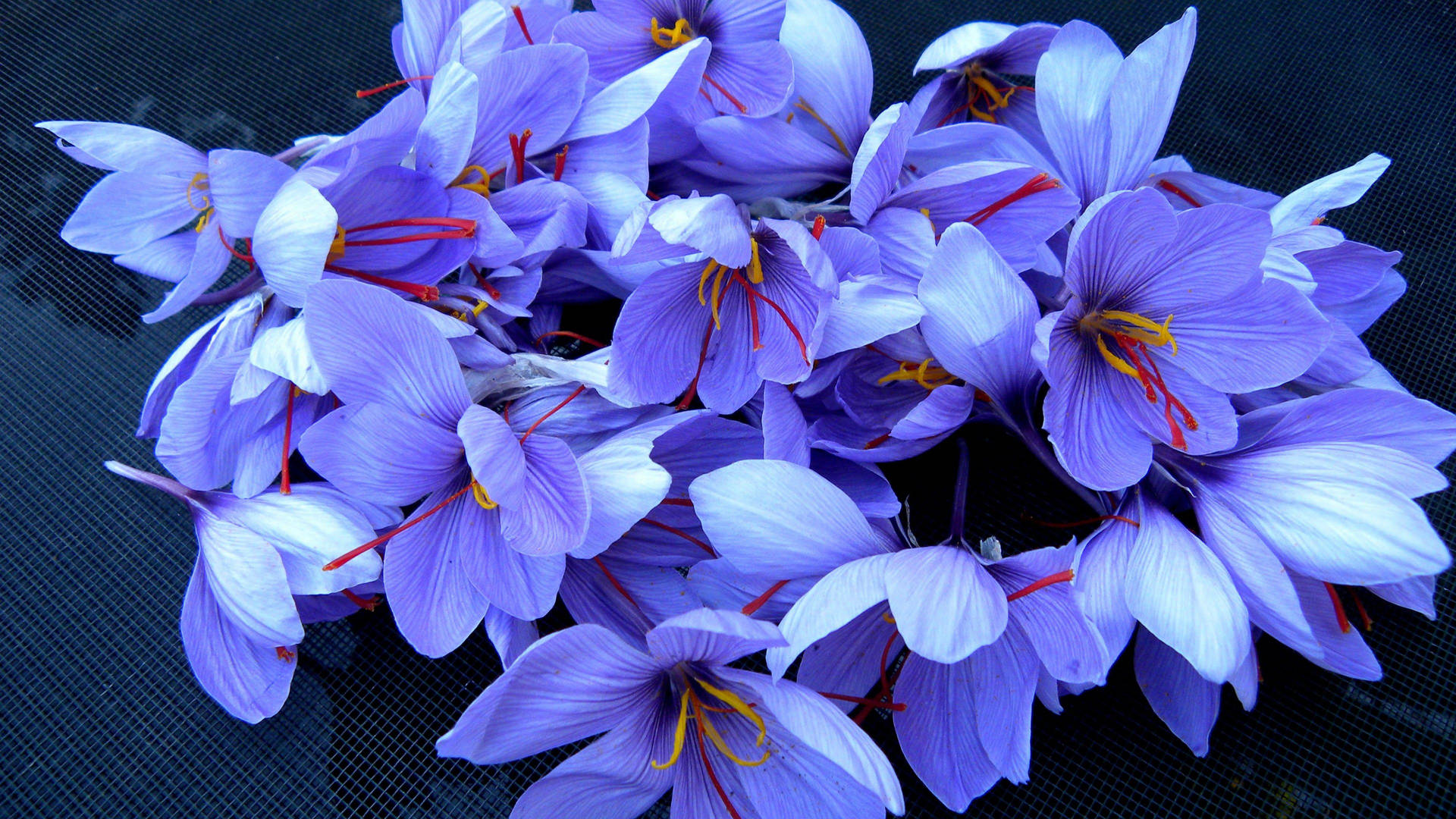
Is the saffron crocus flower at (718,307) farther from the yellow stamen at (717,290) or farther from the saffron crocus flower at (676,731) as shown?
the saffron crocus flower at (676,731)

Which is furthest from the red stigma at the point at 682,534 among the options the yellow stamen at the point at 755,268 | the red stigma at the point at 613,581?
the yellow stamen at the point at 755,268

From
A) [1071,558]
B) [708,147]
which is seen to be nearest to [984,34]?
[708,147]

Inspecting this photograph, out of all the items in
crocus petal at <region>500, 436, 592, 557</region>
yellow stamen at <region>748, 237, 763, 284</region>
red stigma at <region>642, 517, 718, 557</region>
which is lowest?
red stigma at <region>642, 517, 718, 557</region>

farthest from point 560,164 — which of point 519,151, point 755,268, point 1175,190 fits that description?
point 1175,190

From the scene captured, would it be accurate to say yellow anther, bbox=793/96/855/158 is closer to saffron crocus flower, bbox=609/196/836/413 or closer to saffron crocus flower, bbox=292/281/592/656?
saffron crocus flower, bbox=609/196/836/413

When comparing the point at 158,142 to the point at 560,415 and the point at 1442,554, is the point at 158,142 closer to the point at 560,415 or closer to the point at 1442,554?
the point at 560,415

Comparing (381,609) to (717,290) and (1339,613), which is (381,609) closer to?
(717,290)

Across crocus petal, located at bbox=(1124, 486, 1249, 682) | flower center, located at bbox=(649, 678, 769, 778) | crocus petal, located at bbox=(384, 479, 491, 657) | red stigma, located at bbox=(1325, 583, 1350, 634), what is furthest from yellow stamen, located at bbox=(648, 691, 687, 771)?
red stigma, located at bbox=(1325, 583, 1350, 634)
